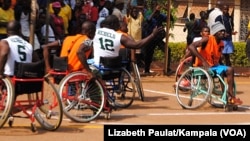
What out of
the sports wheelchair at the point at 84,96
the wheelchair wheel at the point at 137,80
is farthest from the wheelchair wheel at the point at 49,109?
the wheelchair wheel at the point at 137,80

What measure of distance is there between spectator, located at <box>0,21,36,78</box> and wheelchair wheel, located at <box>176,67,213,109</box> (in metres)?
3.34

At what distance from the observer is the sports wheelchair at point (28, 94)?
8.40m

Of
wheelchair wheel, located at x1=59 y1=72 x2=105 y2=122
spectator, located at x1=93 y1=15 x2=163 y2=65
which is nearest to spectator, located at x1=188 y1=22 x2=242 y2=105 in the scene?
spectator, located at x1=93 y1=15 x2=163 y2=65

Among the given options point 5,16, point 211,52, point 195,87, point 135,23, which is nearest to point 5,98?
point 195,87

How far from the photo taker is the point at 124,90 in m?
11.2

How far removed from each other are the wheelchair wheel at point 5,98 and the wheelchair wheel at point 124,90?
102 inches

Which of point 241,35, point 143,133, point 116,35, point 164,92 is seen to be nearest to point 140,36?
point 164,92

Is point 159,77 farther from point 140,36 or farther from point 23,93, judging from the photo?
point 23,93

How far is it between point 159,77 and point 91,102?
6.80m

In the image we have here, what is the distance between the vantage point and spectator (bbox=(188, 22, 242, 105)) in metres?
11.0

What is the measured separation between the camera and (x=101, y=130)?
29.7ft

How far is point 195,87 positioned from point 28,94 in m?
3.51

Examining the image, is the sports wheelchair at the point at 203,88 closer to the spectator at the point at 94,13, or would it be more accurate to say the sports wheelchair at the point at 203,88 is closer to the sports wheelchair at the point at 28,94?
the sports wheelchair at the point at 28,94

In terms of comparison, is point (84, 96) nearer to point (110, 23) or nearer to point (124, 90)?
point (110, 23)
